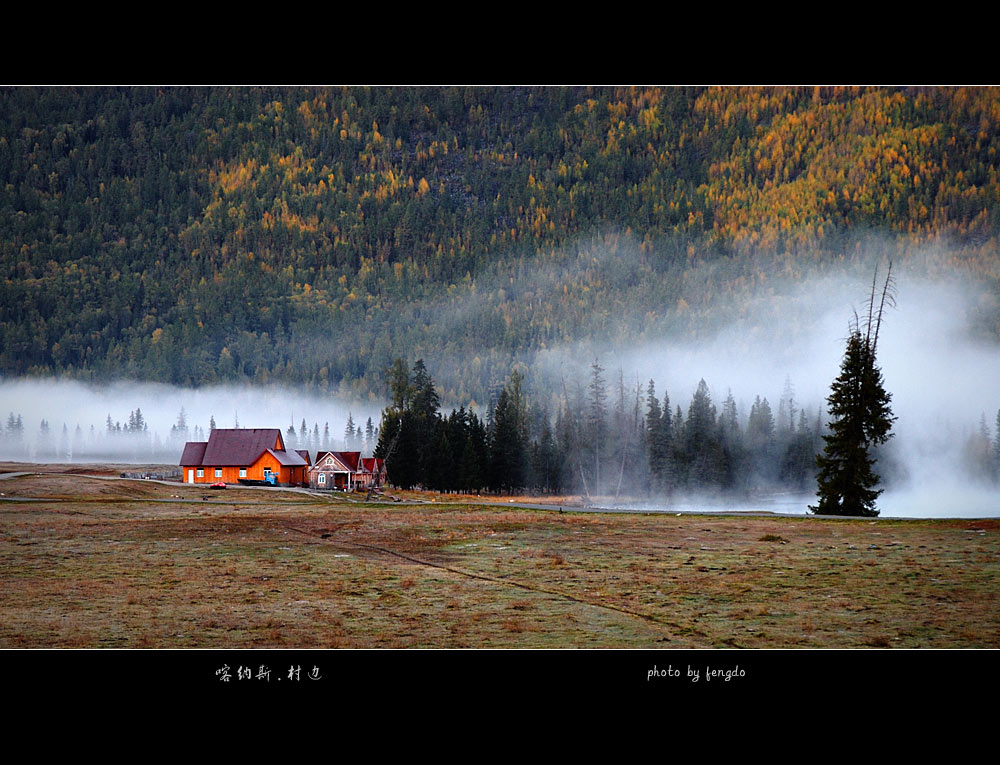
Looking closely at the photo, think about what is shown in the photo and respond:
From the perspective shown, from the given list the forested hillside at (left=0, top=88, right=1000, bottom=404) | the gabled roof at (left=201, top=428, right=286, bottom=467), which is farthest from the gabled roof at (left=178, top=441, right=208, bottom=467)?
the forested hillside at (left=0, top=88, right=1000, bottom=404)

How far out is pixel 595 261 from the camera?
46.3 m

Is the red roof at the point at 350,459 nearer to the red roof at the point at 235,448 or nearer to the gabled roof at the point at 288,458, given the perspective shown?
the gabled roof at the point at 288,458

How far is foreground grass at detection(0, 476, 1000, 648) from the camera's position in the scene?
20.2 m

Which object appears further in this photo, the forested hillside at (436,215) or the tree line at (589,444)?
the tree line at (589,444)

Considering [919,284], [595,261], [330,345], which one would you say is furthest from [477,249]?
[919,284]

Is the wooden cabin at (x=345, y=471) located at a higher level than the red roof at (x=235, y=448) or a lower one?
lower

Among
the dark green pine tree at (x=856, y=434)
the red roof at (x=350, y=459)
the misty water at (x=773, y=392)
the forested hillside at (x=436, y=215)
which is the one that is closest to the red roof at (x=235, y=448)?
the misty water at (x=773, y=392)

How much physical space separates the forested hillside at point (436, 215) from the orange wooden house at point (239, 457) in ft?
10.9

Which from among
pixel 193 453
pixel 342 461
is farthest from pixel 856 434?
pixel 193 453

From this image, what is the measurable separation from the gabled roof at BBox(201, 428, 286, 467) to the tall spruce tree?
→ 1057 inches

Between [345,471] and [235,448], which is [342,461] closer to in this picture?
[345,471]

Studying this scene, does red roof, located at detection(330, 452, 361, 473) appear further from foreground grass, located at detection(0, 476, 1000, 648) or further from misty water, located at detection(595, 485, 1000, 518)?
misty water, located at detection(595, 485, 1000, 518)

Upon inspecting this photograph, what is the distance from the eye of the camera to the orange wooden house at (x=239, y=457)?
44.2m
